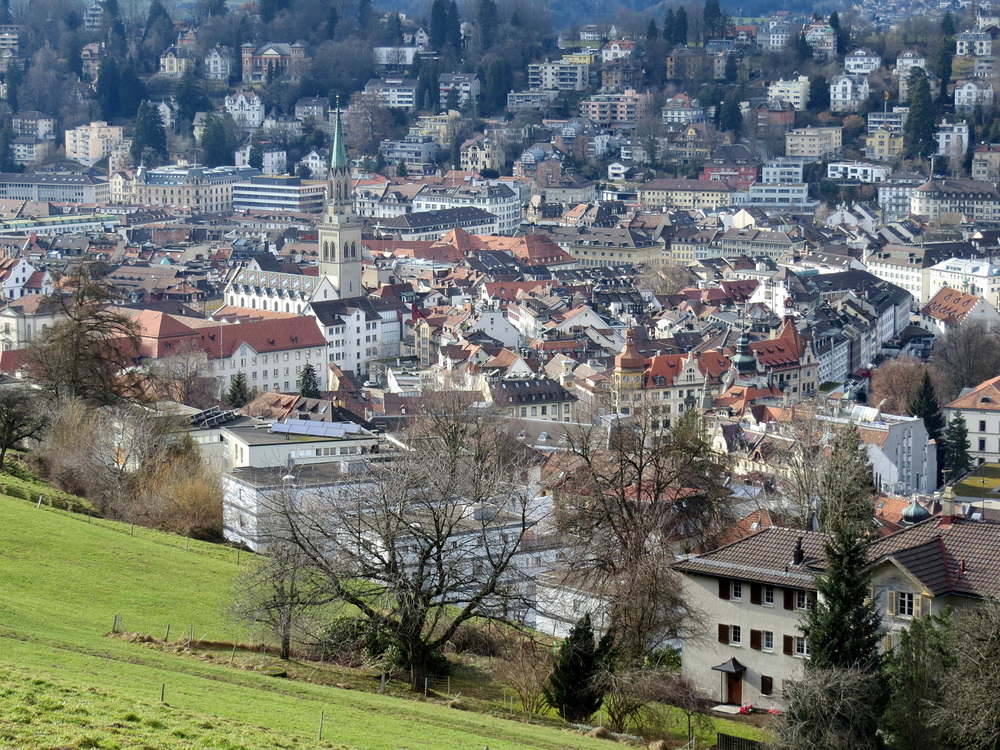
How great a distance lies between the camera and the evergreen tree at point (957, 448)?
182 ft

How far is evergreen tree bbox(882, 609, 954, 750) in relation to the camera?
21516mm

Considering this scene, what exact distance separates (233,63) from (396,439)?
117642mm

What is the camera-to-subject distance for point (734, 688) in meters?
→ 26.4

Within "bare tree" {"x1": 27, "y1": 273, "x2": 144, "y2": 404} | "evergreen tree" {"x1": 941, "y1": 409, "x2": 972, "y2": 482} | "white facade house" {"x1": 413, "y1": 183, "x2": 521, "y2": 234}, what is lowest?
"evergreen tree" {"x1": 941, "y1": 409, "x2": 972, "y2": 482}

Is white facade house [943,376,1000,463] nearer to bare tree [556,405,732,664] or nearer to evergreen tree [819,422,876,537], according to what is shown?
bare tree [556,405,732,664]

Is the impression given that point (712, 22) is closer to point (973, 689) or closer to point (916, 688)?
point (916, 688)

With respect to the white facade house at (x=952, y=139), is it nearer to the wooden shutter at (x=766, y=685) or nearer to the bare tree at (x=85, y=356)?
the bare tree at (x=85, y=356)

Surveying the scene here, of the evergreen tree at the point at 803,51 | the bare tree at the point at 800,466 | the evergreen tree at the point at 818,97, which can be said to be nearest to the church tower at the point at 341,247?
the bare tree at the point at 800,466

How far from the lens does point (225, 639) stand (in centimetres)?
2472

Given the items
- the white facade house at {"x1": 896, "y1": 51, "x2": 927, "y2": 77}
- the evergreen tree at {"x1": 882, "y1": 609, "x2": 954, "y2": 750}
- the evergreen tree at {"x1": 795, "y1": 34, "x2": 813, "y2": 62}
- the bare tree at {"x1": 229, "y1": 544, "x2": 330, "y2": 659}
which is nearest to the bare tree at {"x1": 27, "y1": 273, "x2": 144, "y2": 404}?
the bare tree at {"x1": 229, "y1": 544, "x2": 330, "y2": 659}

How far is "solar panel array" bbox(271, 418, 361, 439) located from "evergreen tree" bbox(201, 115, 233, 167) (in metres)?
93.3

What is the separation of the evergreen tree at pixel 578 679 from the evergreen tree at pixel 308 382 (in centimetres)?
3620

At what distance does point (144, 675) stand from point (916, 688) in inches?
365

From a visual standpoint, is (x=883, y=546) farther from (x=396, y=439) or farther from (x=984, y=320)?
(x=984, y=320)
